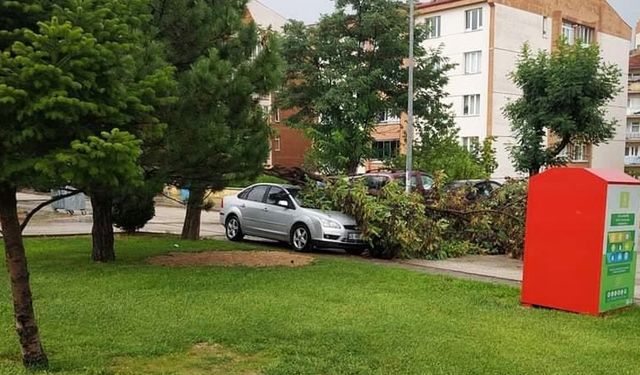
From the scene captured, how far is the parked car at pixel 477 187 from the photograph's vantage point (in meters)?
17.4

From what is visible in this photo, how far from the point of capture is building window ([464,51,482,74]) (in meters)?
44.9

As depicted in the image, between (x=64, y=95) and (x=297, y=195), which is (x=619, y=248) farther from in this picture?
(x=297, y=195)

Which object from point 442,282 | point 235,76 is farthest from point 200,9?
point 442,282

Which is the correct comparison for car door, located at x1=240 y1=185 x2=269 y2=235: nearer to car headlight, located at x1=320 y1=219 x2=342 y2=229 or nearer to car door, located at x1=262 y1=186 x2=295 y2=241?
car door, located at x1=262 y1=186 x2=295 y2=241

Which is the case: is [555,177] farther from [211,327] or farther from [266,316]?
[211,327]

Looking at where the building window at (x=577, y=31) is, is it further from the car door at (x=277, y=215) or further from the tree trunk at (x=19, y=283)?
the tree trunk at (x=19, y=283)

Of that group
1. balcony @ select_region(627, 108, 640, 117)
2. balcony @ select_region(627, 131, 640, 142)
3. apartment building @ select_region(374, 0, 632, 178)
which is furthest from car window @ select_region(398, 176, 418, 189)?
balcony @ select_region(627, 131, 640, 142)

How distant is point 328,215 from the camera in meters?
15.3

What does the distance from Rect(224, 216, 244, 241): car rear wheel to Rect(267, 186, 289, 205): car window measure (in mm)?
1385

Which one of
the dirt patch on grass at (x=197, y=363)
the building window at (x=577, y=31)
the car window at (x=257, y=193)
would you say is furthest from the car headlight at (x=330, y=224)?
the building window at (x=577, y=31)

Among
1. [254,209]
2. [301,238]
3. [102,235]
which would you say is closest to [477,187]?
[301,238]

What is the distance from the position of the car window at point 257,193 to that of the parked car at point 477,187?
4.56 meters

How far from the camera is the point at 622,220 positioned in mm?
8867

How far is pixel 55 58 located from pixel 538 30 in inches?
1878
